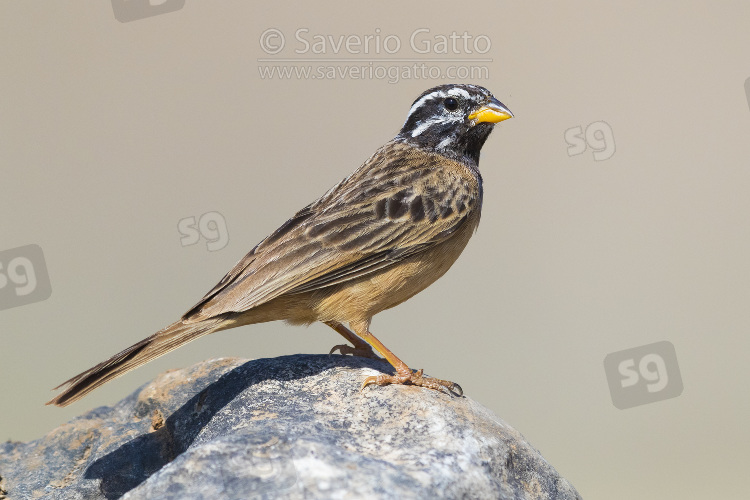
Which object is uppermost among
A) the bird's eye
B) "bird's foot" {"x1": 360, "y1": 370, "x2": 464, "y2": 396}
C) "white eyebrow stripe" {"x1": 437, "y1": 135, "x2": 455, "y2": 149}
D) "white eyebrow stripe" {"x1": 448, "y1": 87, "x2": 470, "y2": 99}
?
"white eyebrow stripe" {"x1": 448, "y1": 87, "x2": 470, "y2": 99}

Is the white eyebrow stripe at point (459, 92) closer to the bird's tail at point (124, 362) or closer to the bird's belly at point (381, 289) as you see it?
the bird's belly at point (381, 289)

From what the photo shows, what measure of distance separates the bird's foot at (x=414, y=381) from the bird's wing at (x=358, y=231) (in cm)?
91

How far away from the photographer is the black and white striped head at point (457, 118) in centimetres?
816

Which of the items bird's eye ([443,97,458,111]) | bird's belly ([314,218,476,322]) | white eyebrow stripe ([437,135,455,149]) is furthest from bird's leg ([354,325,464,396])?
bird's eye ([443,97,458,111])

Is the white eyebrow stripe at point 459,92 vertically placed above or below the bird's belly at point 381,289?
above

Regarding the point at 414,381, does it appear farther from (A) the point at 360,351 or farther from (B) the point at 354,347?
(B) the point at 354,347

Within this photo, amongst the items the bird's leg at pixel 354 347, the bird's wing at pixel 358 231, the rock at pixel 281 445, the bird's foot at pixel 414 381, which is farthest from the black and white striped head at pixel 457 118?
the bird's foot at pixel 414 381

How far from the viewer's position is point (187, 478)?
4.43 metres

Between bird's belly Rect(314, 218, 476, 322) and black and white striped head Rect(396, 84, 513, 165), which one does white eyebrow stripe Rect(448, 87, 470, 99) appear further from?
bird's belly Rect(314, 218, 476, 322)

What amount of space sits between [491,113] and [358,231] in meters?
2.03

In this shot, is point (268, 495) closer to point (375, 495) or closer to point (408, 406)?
point (375, 495)

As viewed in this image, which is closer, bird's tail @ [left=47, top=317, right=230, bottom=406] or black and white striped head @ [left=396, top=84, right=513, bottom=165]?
bird's tail @ [left=47, top=317, right=230, bottom=406]

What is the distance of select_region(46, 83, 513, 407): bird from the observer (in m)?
6.50

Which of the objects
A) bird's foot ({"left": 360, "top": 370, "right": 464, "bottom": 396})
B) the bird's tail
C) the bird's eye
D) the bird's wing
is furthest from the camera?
the bird's eye
